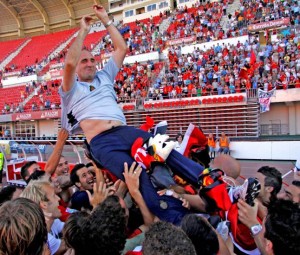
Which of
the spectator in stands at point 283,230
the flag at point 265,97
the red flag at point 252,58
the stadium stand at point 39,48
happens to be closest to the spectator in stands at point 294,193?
the spectator in stands at point 283,230

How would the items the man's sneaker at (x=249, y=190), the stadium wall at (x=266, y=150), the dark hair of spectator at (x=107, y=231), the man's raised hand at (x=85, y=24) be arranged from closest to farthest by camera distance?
the dark hair of spectator at (x=107, y=231), the man's sneaker at (x=249, y=190), the man's raised hand at (x=85, y=24), the stadium wall at (x=266, y=150)

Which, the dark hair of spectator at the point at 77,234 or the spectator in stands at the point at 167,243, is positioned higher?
the spectator in stands at the point at 167,243

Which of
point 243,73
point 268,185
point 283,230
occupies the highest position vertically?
point 243,73

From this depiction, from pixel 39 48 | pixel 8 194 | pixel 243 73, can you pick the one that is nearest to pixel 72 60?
pixel 8 194

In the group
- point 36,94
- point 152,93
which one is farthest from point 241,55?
point 36,94

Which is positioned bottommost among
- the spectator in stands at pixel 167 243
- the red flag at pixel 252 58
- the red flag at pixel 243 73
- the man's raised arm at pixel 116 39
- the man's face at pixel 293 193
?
the man's face at pixel 293 193

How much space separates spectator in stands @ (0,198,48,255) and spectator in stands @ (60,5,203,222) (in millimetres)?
1206

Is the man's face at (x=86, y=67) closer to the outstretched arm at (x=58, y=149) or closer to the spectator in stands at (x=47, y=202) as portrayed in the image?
the outstretched arm at (x=58, y=149)

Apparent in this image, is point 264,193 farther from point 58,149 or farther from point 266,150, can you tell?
point 266,150

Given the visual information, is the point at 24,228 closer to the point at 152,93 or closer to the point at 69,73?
the point at 69,73

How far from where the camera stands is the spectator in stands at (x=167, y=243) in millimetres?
1577

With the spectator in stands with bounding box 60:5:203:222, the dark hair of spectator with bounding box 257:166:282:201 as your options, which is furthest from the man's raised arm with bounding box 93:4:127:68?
the dark hair of spectator with bounding box 257:166:282:201

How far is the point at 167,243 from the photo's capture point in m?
1.60

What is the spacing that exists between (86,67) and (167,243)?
2.20 meters
